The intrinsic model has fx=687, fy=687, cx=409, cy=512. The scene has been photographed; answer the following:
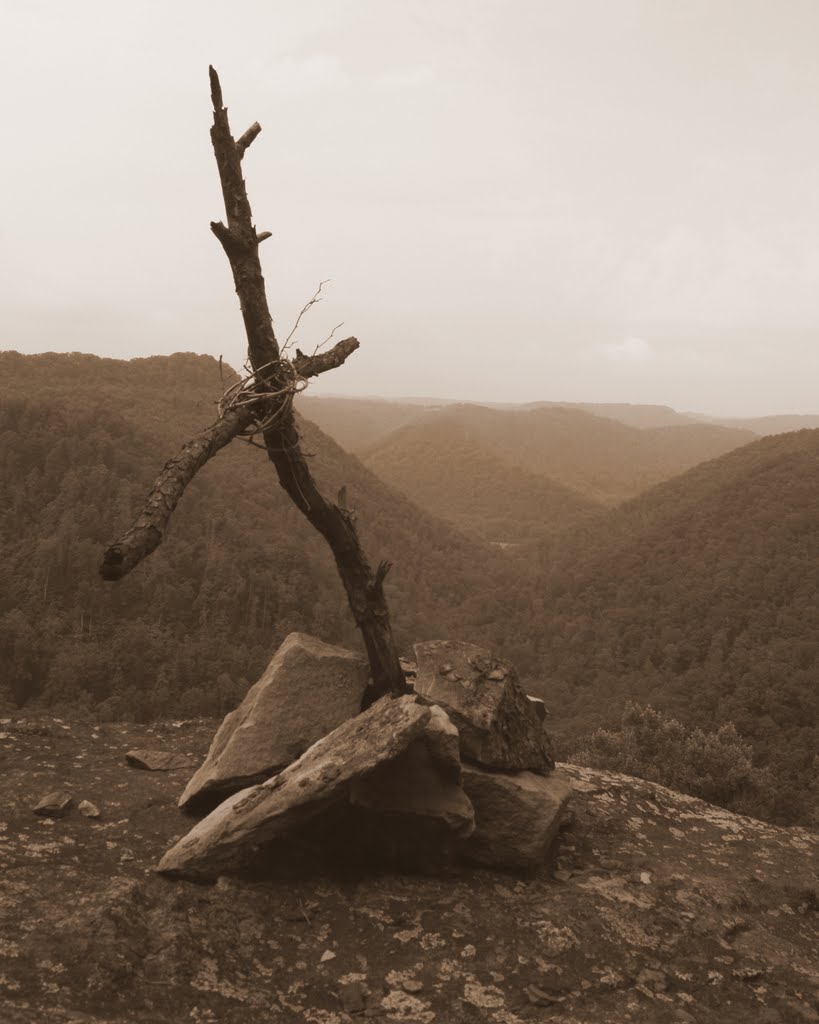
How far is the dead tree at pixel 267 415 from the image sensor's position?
5094mm

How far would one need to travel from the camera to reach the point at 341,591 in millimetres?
35812

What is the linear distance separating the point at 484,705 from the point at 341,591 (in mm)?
30180

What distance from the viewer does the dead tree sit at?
509cm

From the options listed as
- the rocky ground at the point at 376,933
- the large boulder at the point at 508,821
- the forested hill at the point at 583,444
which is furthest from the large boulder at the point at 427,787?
the forested hill at the point at 583,444

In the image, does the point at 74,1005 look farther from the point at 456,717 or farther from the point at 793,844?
the point at 793,844

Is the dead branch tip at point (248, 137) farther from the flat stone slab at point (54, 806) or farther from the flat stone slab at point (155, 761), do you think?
the flat stone slab at point (155, 761)

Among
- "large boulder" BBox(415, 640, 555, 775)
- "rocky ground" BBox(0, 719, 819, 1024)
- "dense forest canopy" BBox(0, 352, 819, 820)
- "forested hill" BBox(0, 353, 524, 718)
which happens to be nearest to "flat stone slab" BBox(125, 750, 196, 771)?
"rocky ground" BBox(0, 719, 819, 1024)

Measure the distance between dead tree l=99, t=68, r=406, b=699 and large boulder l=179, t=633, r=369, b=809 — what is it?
356mm

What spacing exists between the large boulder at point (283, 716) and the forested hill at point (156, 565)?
1041 cm

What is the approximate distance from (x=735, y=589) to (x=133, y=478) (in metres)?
30.4

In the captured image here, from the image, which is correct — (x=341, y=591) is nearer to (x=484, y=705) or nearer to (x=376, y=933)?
(x=484, y=705)

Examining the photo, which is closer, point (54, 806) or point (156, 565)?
point (54, 806)

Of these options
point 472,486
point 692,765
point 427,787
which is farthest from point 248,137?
point 472,486

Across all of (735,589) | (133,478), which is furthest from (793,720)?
(133,478)
